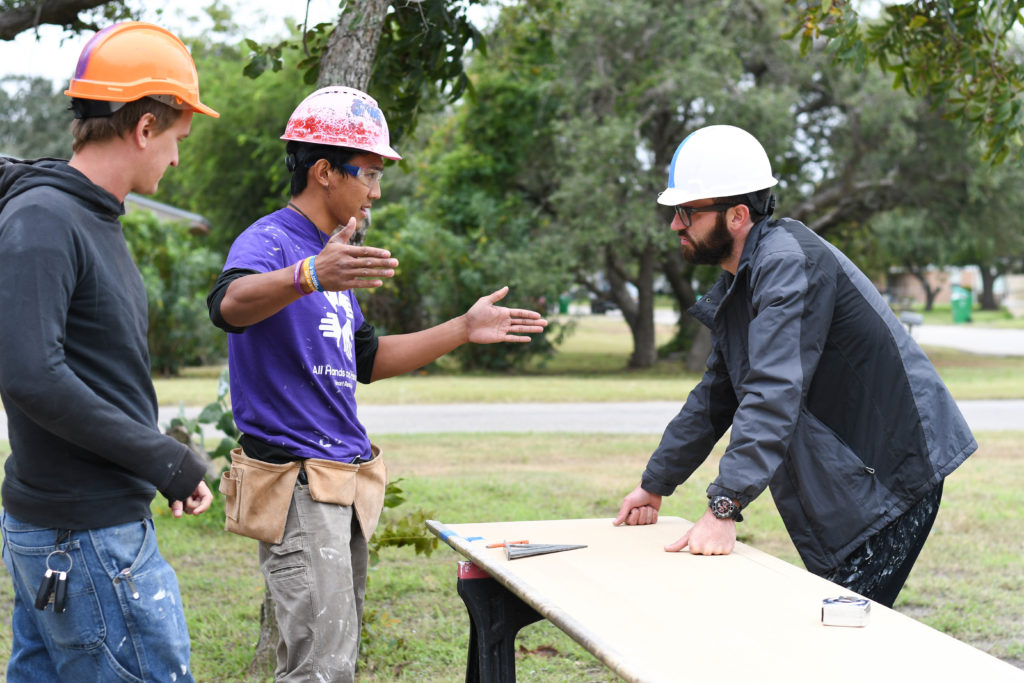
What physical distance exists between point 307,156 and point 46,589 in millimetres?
1459

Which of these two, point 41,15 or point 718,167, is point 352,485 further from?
point 41,15

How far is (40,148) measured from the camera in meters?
54.3

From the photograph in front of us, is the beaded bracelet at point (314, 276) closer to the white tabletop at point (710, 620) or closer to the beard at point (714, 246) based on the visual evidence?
the white tabletop at point (710, 620)

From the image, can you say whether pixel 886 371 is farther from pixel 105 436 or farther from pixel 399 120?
pixel 399 120

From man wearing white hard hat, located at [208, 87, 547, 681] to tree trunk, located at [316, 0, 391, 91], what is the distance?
1.37 meters

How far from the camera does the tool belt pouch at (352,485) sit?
2975 mm

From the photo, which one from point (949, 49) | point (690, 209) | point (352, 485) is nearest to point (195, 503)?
point (352, 485)

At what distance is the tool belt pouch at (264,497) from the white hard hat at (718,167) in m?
1.41

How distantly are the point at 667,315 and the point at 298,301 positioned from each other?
174 ft

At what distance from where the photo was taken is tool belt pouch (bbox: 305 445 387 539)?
2975 millimetres

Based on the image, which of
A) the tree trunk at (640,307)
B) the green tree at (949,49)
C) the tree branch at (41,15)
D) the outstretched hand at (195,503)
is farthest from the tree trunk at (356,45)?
the tree trunk at (640,307)

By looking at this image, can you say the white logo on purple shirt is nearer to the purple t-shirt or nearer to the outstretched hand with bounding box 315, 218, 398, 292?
the purple t-shirt

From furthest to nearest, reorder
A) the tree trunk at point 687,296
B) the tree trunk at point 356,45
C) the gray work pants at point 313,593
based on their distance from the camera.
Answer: the tree trunk at point 687,296, the tree trunk at point 356,45, the gray work pants at point 313,593

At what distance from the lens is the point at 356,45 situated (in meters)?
4.51
